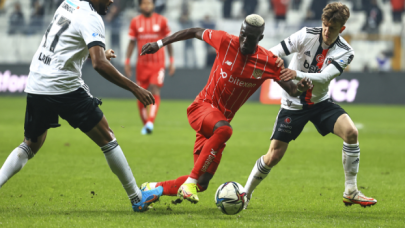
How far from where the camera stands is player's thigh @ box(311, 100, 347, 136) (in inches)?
192

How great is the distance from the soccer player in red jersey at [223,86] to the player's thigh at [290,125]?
521 mm

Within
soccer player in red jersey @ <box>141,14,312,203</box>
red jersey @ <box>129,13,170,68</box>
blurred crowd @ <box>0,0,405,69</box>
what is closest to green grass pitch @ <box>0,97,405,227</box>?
soccer player in red jersey @ <box>141,14,312,203</box>

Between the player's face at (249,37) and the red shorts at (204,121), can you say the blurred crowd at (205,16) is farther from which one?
the player's face at (249,37)

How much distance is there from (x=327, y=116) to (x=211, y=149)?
52.9 inches

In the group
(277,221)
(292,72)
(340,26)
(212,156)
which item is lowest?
(277,221)

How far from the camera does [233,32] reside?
18.7m

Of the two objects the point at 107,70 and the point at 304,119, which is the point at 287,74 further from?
the point at 107,70

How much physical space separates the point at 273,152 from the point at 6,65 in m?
15.5

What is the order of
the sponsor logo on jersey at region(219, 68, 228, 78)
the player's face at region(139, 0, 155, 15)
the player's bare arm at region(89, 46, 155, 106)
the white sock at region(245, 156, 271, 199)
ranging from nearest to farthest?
1. the player's bare arm at region(89, 46, 155, 106)
2. the sponsor logo on jersey at region(219, 68, 228, 78)
3. the white sock at region(245, 156, 271, 199)
4. the player's face at region(139, 0, 155, 15)

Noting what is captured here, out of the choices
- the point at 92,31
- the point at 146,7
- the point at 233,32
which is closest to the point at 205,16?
the point at 233,32

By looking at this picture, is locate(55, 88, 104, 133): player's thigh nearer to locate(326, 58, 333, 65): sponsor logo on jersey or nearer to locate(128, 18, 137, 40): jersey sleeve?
locate(326, 58, 333, 65): sponsor logo on jersey

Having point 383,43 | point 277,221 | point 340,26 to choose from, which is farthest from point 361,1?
point 277,221

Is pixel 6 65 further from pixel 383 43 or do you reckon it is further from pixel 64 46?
pixel 64 46

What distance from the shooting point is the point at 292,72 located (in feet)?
14.7
